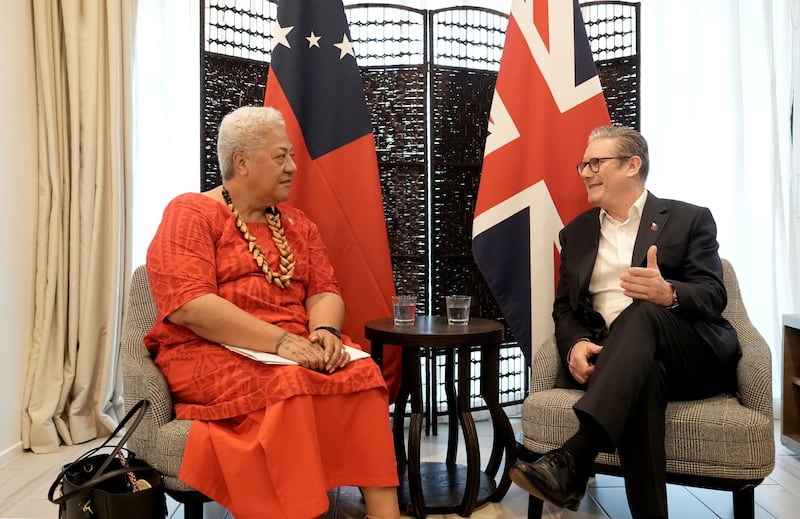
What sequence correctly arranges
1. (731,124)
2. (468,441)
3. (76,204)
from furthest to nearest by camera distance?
(731,124) → (76,204) → (468,441)

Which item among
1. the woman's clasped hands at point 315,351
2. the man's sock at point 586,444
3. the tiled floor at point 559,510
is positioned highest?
the woman's clasped hands at point 315,351

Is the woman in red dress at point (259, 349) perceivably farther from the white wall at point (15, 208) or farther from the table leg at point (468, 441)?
the white wall at point (15, 208)

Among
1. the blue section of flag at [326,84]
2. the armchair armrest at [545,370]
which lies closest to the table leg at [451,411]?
the armchair armrest at [545,370]

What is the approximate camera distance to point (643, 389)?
175 centimetres

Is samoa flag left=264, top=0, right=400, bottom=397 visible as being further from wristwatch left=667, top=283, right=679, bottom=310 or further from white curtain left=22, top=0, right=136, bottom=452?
wristwatch left=667, top=283, right=679, bottom=310

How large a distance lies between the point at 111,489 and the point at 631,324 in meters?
1.43

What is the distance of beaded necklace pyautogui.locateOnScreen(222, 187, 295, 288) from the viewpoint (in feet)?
6.64

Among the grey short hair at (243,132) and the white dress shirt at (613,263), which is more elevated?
the grey short hair at (243,132)

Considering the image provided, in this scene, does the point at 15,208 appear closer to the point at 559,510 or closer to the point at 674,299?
the point at 559,510

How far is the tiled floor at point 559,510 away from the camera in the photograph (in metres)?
2.16

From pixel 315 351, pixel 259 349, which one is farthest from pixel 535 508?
pixel 259 349

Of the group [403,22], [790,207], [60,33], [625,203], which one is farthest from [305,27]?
[790,207]

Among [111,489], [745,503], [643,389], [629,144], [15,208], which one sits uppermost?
[629,144]

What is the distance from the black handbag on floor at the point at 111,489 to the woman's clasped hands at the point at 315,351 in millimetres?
439
